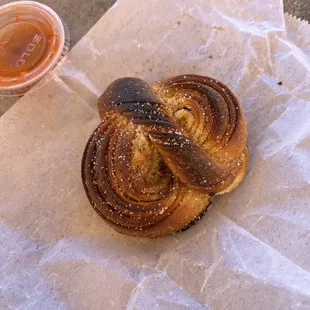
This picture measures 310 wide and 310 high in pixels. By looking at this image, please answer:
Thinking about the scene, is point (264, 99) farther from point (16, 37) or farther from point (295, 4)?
point (16, 37)

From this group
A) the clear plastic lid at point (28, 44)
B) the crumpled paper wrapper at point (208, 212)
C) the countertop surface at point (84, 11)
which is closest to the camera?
the crumpled paper wrapper at point (208, 212)

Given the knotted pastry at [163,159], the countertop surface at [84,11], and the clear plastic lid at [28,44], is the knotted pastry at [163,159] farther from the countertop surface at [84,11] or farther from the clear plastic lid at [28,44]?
the countertop surface at [84,11]

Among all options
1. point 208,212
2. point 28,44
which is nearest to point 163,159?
point 208,212

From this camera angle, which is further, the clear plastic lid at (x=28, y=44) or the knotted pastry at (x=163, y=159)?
the clear plastic lid at (x=28, y=44)

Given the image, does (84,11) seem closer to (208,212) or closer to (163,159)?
(163,159)

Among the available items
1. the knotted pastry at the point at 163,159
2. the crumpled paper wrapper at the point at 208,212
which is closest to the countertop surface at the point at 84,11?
the crumpled paper wrapper at the point at 208,212

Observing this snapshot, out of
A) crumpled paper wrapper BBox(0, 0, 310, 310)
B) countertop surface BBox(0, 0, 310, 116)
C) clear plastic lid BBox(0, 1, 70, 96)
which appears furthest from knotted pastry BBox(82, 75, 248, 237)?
countertop surface BBox(0, 0, 310, 116)

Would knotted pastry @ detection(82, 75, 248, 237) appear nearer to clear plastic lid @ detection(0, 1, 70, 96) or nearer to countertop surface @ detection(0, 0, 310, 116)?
clear plastic lid @ detection(0, 1, 70, 96)
